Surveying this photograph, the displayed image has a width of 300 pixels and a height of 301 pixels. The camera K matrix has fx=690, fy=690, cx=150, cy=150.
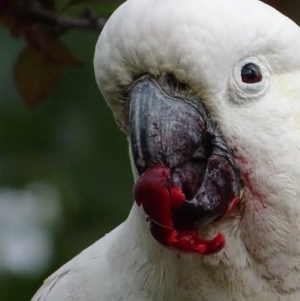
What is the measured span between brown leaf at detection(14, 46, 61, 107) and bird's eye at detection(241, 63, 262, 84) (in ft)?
2.05

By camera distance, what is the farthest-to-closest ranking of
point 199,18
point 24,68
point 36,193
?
point 36,193 → point 24,68 → point 199,18

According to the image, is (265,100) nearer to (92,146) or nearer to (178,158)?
(178,158)

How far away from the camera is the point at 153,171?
1.14 metres

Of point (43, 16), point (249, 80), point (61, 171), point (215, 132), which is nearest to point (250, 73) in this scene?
point (249, 80)

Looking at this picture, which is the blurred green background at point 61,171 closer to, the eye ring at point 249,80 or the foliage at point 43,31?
the foliage at point 43,31

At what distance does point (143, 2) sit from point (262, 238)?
0.46 m

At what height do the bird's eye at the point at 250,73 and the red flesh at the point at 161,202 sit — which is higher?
the bird's eye at the point at 250,73

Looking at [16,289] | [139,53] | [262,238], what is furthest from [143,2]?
[16,289]

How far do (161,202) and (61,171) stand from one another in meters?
1.83

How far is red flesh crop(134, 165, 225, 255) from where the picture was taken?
1133mm

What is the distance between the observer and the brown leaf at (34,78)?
1673 millimetres

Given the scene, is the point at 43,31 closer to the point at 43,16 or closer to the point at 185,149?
the point at 43,16

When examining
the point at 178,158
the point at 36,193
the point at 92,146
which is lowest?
the point at 36,193

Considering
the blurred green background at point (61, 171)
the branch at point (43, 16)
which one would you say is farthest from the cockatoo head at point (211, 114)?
the blurred green background at point (61, 171)
